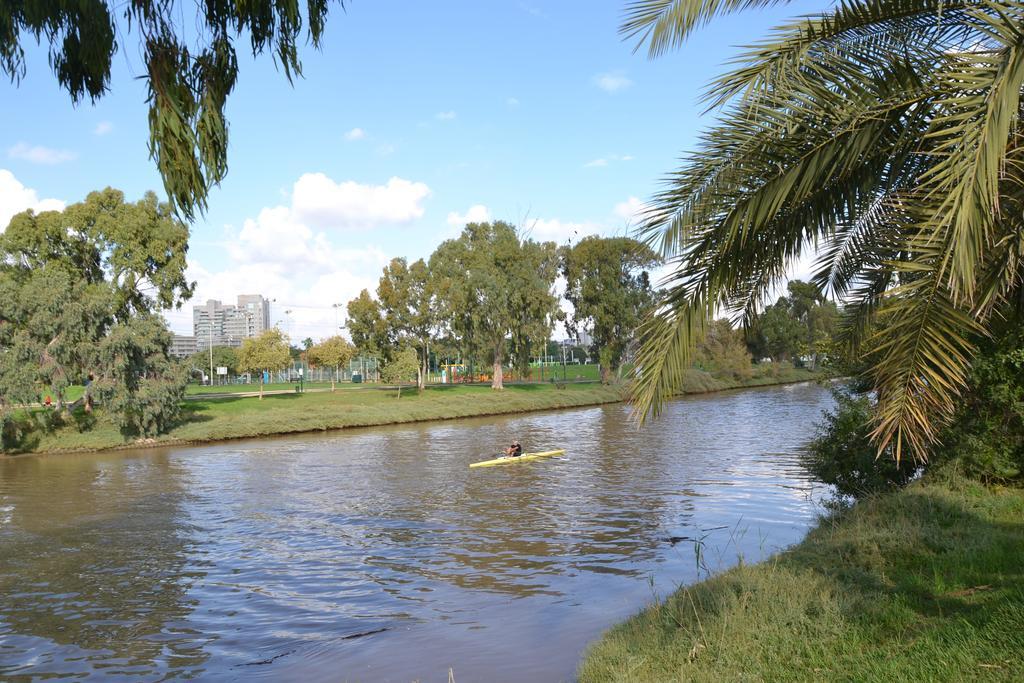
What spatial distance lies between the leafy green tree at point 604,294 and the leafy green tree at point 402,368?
57.6 feet

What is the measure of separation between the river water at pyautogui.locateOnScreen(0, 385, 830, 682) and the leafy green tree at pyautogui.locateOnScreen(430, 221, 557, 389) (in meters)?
29.8

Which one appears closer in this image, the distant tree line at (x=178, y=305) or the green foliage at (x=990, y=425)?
the green foliage at (x=990, y=425)

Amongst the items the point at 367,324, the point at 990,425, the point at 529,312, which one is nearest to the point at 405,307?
the point at 367,324

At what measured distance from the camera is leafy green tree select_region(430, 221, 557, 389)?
60.1m

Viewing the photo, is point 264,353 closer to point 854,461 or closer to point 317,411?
point 317,411

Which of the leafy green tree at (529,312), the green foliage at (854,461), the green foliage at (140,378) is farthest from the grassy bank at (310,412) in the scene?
the green foliage at (854,461)

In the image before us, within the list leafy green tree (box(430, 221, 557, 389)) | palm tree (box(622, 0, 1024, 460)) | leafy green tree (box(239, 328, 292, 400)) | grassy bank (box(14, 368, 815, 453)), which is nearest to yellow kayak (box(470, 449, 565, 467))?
grassy bank (box(14, 368, 815, 453))

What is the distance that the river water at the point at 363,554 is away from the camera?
34.8ft

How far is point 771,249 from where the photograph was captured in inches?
251

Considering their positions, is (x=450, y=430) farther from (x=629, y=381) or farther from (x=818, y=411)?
(x=629, y=381)

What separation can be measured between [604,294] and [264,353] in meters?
27.2

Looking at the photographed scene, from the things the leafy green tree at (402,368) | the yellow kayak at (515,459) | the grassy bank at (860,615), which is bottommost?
the yellow kayak at (515,459)

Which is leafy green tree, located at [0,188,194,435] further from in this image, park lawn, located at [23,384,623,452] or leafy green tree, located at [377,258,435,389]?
leafy green tree, located at [377,258,435,389]

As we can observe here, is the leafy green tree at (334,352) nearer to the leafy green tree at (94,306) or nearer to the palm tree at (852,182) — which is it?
the leafy green tree at (94,306)
